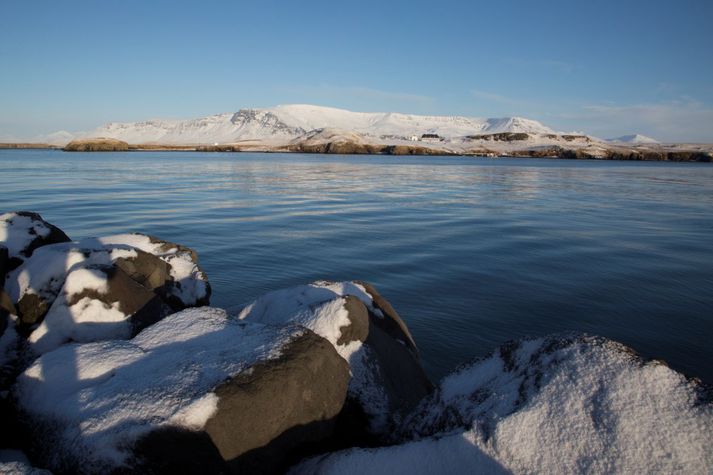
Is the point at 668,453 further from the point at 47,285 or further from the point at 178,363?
the point at 47,285

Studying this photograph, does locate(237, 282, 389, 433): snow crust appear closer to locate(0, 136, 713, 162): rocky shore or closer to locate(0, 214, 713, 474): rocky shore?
locate(0, 214, 713, 474): rocky shore

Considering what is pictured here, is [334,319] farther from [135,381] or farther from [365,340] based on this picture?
[135,381]

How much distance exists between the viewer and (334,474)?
327 cm

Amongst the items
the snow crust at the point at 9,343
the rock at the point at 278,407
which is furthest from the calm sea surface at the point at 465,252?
the snow crust at the point at 9,343

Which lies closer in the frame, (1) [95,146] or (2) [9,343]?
(2) [9,343]

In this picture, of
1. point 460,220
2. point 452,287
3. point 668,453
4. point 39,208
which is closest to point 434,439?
point 668,453

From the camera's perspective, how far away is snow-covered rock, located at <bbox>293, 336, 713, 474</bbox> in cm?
285

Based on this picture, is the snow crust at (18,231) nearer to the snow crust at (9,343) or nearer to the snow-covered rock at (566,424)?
the snow crust at (9,343)

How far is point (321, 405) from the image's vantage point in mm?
3787

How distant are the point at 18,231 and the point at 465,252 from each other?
10371mm

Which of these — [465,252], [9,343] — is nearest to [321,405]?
[9,343]

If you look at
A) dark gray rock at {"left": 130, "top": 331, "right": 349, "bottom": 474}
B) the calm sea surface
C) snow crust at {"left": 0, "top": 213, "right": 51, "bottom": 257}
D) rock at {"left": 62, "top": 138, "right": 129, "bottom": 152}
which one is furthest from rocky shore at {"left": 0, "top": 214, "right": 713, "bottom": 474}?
rock at {"left": 62, "top": 138, "right": 129, "bottom": 152}

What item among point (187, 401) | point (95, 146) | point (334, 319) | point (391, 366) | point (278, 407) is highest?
point (95, 146)

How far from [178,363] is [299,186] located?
29473mm
